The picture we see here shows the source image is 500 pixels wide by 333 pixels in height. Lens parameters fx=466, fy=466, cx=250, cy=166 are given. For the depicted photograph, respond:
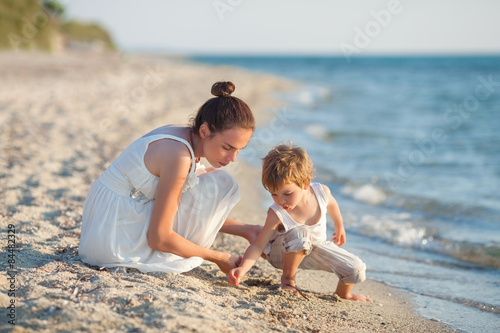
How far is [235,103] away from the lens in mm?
2658

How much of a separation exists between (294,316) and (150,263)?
2.93 ft

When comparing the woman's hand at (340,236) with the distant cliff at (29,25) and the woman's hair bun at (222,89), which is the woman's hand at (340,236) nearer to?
the woman's hair bun at (222,89)

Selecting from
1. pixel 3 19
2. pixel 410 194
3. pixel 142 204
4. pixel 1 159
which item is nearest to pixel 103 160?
pixel 1 159

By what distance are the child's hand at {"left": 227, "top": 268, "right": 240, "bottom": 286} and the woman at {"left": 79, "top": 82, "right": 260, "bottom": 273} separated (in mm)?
80

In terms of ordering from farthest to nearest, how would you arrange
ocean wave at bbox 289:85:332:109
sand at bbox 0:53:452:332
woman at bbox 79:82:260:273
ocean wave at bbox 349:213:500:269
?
ocean wave at bbox 289:85:332:109, ocean wave at bbox 349:213:500:269, woman at bbox 79:82:260:273, sand at bbox 0:53:452:332

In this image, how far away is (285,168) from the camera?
8.90 feet

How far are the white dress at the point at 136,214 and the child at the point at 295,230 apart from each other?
31cm

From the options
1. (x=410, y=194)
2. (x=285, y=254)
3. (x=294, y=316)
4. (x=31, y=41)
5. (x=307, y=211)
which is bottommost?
(x=294, y=316)

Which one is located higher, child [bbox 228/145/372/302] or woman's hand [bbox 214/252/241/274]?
child [bbox 228/145/372/302]

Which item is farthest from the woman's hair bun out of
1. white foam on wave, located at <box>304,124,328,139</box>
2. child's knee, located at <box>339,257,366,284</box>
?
white foam on wave, located at <box>304,124,328,139</box>

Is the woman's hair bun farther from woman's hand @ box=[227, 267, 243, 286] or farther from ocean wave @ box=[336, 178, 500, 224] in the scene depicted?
ocean wave @ box=[336, 178, 500, 224]

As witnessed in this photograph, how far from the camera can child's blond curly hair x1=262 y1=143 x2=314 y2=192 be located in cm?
272

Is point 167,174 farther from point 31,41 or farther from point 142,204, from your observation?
point 31,41

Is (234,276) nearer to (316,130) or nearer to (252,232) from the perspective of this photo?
(252,232)
